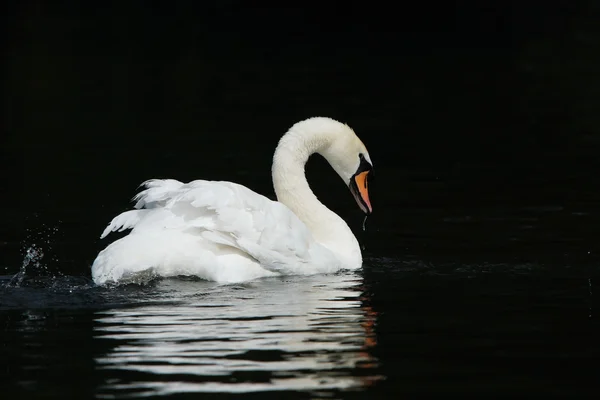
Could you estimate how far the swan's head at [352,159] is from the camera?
46.3ft

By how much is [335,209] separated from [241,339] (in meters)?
7.24

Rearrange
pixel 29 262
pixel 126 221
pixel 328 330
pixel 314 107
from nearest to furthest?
pixel 328 330 < pixel 126 221 < pixel 29 262 < pixel 314 107

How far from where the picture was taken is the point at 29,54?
1474 inches

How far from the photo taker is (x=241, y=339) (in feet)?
32.3

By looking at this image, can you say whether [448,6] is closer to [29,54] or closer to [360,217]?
[29,54]

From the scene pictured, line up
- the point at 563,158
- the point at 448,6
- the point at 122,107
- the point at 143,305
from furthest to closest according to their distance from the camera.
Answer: the point at 448,6 < the point at 122,107 < the point at 563,158 < the point at 143,305

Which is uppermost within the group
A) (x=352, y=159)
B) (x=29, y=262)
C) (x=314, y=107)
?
(x=314, y=107)

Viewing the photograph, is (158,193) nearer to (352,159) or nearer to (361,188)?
(352,159)

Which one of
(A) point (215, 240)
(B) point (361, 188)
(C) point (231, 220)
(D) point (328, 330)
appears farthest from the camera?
(B) point (361, 188)

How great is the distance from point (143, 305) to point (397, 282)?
240 cm

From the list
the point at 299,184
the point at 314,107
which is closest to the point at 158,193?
the point at 299,184

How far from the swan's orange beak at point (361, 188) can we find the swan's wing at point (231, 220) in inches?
65.3

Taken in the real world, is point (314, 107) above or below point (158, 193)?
above

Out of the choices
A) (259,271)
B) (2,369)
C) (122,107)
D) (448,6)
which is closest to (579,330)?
(259,271)
